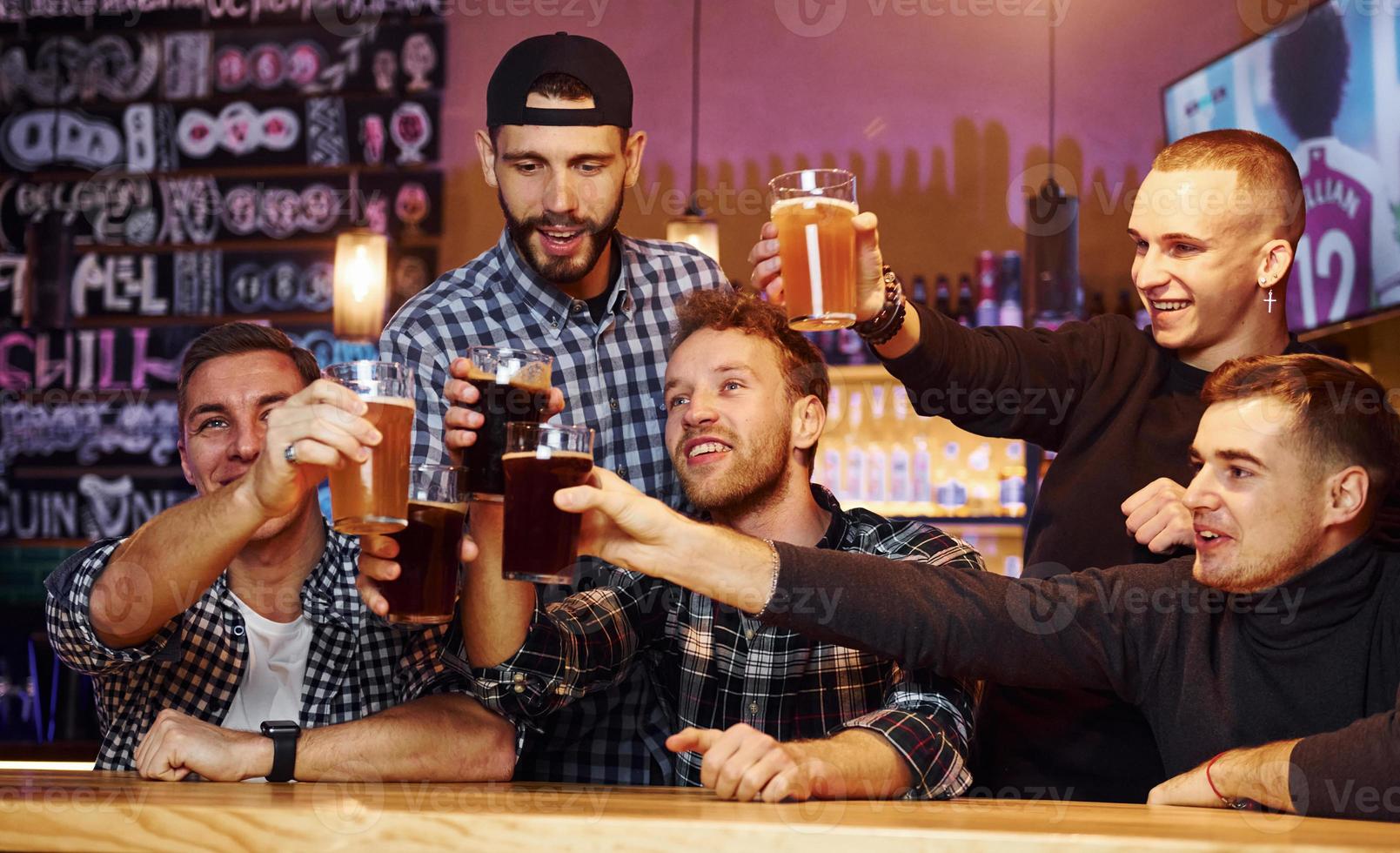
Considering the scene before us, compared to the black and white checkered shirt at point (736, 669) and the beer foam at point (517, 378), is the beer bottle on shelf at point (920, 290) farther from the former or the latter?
the beer foam at point (517, 378)

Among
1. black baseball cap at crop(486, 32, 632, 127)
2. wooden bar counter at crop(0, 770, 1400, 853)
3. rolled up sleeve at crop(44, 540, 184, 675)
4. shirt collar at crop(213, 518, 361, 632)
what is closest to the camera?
wooden bar counter at crop(0, 770, 1400, 853)

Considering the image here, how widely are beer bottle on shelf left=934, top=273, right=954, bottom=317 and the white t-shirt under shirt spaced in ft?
10.4

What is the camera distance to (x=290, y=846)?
49.0 inches

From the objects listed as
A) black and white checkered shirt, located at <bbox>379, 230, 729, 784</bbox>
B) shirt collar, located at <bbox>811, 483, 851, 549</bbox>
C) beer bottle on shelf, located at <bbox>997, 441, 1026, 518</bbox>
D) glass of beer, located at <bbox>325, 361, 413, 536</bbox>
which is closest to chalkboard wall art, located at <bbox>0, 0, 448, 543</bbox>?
beer bottle on shelf, located at <bbox>997, 441, 1026, 518</bbox>

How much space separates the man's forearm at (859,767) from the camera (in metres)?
1.64

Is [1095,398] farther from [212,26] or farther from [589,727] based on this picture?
[212,26]

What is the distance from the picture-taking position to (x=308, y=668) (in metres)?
2.22

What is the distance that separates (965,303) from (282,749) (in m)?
3.51

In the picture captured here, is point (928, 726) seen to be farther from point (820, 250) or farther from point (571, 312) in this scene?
point (571, 312)

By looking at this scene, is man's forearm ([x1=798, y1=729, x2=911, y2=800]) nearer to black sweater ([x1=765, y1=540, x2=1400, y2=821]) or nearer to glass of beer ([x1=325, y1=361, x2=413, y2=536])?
black sweater ([x1=765, y1=540, x2=1400, y2=821])

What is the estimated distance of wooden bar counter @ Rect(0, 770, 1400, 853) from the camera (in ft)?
3.74

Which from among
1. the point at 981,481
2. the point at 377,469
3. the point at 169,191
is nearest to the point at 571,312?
the point at 377,469

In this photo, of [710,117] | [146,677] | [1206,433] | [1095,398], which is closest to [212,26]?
[710,117]

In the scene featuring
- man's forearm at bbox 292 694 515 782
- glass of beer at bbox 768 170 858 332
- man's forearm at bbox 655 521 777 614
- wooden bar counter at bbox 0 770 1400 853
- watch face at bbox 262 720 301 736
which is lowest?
man's forearm at bbox 292 694 515 782
